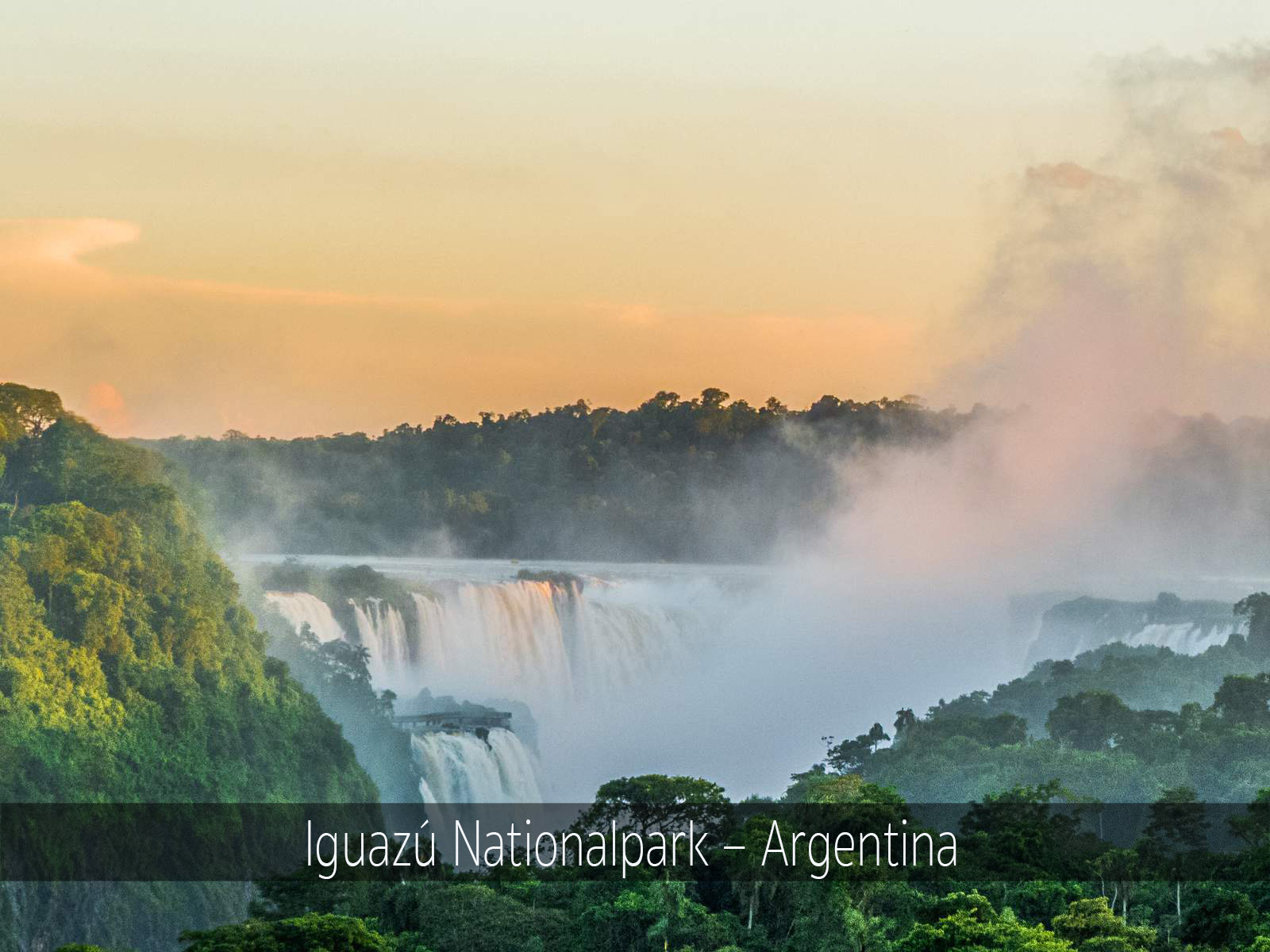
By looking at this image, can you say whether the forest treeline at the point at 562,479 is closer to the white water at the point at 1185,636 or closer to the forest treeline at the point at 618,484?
the forest treeline at the point at 618,484

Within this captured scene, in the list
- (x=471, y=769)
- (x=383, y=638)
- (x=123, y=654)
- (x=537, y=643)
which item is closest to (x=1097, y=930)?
(x=471, y=769)

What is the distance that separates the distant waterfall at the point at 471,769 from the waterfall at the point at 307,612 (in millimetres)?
4139

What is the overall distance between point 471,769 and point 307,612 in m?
5.44

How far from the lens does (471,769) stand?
122ft

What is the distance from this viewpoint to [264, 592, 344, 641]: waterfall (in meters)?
40.3

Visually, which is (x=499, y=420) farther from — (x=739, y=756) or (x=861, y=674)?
(x=739, y=756)

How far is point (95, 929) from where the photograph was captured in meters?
29.0

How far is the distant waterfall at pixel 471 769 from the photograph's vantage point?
3681 cm

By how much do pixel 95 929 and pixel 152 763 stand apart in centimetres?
369

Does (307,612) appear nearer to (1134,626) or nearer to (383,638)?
(383,638)

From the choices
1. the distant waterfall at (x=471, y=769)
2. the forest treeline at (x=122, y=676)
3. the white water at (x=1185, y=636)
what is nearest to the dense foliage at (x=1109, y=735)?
the white water at (x=1185, y=636)

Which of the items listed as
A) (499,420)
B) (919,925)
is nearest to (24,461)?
(919,925)

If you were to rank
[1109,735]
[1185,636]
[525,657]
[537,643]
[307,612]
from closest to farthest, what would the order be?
1. [1109,735]
2. [307,612]
3. [525,657]
4. [537,643]
5. [1185,636]

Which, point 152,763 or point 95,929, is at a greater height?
point 152,763
